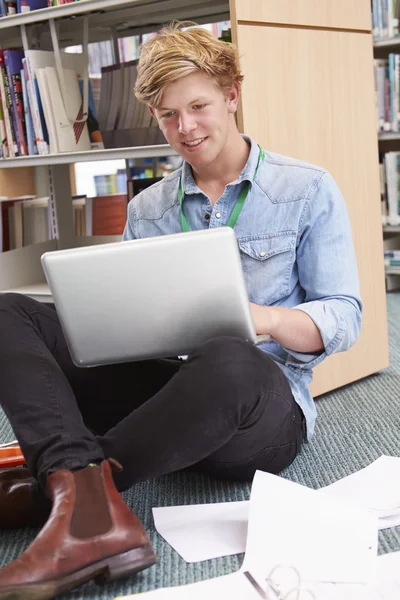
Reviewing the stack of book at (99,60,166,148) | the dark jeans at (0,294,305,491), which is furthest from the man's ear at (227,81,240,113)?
the stack of book at (99,60,166,148)

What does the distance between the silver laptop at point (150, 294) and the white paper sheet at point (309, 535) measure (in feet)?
0.75

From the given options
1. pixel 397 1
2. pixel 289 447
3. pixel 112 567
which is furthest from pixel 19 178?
pixel 112 567

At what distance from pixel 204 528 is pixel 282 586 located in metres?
0.25

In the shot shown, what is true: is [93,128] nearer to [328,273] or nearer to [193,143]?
[193,143]

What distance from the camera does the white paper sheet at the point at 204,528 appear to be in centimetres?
107

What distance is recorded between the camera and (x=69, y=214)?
8.20 ft

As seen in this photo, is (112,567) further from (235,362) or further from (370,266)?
(370,266)

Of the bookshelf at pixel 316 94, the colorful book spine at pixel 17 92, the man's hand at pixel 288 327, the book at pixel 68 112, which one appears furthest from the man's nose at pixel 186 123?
the colorful book spine at pixel 17 92

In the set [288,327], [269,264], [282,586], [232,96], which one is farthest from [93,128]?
[282,586]

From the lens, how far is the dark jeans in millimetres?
1041

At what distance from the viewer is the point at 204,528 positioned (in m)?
1.14

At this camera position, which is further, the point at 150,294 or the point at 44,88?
the point at 44,88

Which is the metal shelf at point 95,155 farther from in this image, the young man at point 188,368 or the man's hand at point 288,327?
the man's hand at point 288,327

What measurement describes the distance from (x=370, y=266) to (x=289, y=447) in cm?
83
